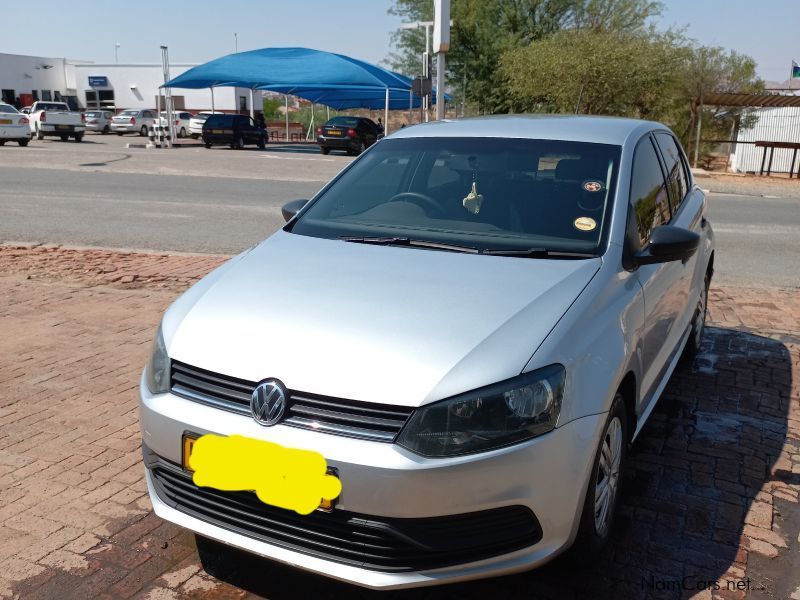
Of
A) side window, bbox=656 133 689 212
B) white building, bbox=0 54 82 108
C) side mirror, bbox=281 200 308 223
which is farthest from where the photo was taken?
white building, bbox=0 54 82 108

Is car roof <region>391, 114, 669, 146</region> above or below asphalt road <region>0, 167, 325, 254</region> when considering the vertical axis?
above

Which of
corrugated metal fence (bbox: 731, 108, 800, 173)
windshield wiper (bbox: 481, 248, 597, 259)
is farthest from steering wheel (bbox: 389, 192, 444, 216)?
corrugated metal fence (bbox: 731, 108, 800, 173)

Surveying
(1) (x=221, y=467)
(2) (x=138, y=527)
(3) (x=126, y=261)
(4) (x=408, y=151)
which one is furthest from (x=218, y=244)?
(1) (x=221, y=467)

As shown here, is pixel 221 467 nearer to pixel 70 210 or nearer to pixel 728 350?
pixel 728 350

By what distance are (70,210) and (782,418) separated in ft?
36.3

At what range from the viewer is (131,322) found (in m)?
6.26

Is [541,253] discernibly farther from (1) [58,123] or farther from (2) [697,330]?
(1) [58,123]

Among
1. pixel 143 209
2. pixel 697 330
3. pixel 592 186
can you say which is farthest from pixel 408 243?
pixel 143 209

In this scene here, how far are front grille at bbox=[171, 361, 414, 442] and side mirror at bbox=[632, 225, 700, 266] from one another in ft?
5.02

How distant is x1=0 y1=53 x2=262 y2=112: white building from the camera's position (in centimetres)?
5619

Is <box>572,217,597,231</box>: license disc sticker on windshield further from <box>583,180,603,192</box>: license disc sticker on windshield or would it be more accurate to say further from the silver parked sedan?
<box>583,180,603,192</box>: license disc sticker on windshield

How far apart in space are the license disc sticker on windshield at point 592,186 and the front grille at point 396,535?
177 cm

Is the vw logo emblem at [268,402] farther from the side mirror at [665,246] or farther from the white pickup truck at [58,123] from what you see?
the white pickup truck at [58,123]

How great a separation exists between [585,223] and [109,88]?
60676mm
